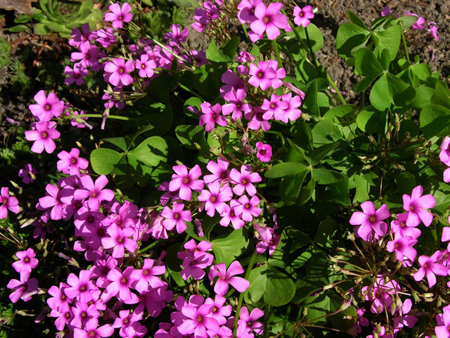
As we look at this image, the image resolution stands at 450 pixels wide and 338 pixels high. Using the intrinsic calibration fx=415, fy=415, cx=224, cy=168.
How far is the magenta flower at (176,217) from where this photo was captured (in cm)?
208

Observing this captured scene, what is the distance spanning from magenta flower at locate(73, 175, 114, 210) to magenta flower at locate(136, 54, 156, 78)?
759 mm

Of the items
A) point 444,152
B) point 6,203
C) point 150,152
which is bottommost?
point 6,203

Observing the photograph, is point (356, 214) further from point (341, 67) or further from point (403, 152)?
point (341, 67)

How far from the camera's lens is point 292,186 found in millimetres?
2244

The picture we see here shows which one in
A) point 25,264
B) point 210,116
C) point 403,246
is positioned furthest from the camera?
point 25,264

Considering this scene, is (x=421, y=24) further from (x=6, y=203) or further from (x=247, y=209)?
(x=6, y=203)

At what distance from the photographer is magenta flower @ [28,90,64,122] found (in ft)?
8.09

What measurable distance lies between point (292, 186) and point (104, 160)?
116 cm

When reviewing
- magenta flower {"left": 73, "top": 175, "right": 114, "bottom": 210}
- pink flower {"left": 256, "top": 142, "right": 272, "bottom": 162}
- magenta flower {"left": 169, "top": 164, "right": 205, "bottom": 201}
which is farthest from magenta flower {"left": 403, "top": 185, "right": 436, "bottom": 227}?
magenta flower {"left": 73, "top": 175, "right": 114, "bottom": 210}

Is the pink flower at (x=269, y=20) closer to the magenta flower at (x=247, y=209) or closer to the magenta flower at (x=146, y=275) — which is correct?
the magenta flower at (x=247, y=209)

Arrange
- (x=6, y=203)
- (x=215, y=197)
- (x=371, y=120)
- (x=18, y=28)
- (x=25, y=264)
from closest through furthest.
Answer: (x=215, y=197)
(x=371, y=120)
(x=25, y=264)
(x=6, y=203)
(x=18, y=28)

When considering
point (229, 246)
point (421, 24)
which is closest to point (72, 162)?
point (229, 246)

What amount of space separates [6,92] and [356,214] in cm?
340

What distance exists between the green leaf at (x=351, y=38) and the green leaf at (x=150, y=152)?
1.30 m
